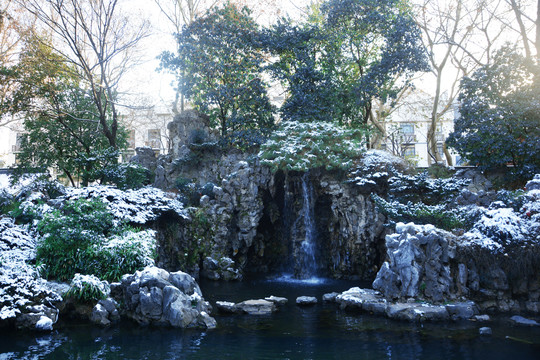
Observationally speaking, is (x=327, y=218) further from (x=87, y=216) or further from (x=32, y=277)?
(x=32, y=277)

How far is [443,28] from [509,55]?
6.83 meters

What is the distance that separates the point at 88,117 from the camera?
23344 millimetres

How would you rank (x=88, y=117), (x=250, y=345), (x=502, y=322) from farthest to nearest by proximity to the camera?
(x=88, y=117)
(x=502, y=322)
(x=250, y=345)

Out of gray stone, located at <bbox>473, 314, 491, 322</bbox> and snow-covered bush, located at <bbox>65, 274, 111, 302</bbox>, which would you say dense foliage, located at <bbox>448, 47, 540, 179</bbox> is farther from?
snow-covered bush, located at <bbox>65, 274, 111, 302</bbox>

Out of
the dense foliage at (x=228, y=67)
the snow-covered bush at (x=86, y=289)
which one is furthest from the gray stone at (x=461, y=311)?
the dense foliage at (x=228, y=67)

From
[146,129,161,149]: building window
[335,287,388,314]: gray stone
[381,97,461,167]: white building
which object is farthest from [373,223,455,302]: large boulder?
[146,129,161,149]: building window

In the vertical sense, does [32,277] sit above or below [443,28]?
below

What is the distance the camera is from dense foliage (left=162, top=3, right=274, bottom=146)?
2305 cm

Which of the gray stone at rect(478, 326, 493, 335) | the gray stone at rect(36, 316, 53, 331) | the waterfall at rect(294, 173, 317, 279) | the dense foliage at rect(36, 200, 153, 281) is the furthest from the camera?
the waterfall at rect(294, 173, 317, 279)

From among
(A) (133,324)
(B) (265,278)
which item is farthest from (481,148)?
(A) (133,324)

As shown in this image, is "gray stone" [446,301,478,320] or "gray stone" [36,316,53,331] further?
"gray stone" [446,301,478,320]

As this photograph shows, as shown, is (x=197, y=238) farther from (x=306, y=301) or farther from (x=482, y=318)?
(x=482, y=318)

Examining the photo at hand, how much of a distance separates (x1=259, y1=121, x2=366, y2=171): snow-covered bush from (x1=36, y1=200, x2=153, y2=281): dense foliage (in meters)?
7.50

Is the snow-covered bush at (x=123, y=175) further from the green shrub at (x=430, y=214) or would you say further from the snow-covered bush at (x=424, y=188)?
the snow-covered bush at (x=424, y=188)
